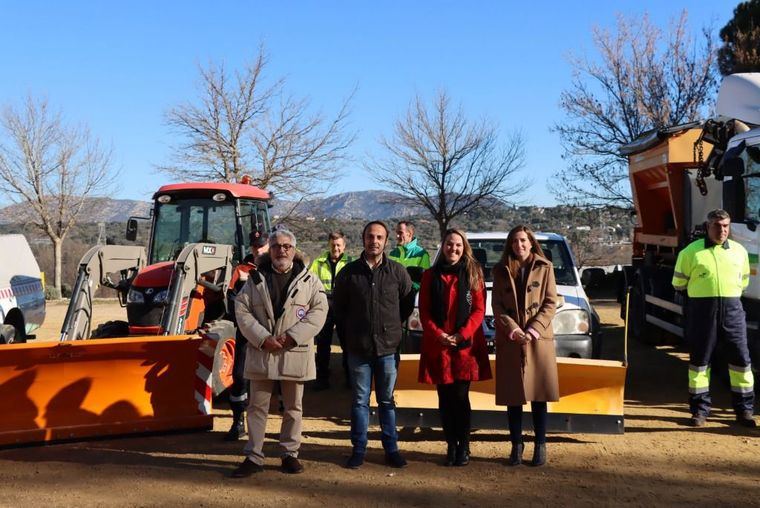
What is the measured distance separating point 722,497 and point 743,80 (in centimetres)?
586

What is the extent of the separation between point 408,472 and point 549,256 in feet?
12.5

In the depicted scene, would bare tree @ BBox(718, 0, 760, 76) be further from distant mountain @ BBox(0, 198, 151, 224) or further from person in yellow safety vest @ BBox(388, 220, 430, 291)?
distant mountain @ BBox(0, 198, 151, 224)

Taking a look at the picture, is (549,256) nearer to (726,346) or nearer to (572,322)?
(572,322)

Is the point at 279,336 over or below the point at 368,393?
over

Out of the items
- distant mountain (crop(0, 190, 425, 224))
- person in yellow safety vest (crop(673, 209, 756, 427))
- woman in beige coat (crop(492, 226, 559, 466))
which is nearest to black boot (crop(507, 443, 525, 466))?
woman in beige coat (crop(492, 226, 559, 466))

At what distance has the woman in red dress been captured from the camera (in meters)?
5.60

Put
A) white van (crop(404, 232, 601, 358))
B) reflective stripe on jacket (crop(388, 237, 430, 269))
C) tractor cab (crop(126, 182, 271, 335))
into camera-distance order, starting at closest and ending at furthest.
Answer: white van (crop(404, 232, 601, 358)), reflective stripe on jacket (crop(388, 237, 430, 269)), tractor cab (crop(126, 182, 271, 335))

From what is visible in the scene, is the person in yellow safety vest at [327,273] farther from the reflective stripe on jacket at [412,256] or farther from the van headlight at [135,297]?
the van headlight at [135,297]

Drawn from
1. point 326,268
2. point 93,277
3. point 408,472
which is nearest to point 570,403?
point 408,472

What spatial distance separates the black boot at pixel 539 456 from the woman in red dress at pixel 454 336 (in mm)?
501

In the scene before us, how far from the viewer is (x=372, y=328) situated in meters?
5.65

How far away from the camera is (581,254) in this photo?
29.1 m

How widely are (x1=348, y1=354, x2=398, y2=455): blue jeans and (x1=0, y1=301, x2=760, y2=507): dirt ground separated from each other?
0.75 ft

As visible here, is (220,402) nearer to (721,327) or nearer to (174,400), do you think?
(174,400)
